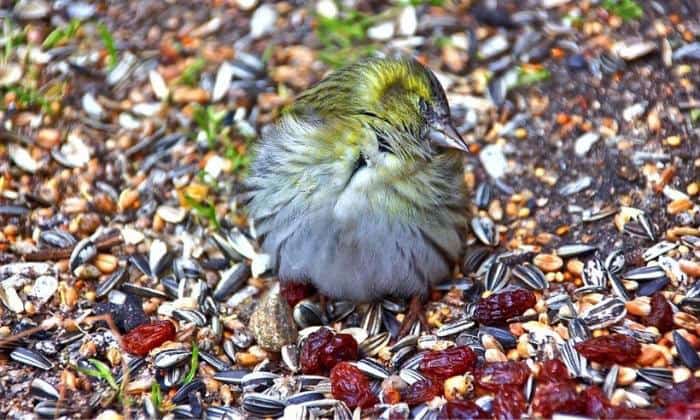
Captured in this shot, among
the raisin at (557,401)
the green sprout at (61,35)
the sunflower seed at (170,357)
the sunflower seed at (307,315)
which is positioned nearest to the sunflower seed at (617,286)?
the raisin at (557,401)

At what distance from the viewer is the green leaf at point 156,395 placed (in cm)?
306

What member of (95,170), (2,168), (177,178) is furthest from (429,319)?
(2,168)

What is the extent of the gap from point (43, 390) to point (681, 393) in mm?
1732

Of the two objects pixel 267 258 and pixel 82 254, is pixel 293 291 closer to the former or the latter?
pixel 267 258

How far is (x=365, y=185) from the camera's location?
3.10 m

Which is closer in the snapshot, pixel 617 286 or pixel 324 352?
pixel 324 352

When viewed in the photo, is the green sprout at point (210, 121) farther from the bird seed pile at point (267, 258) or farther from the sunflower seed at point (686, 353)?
the sunflower seed at point (686, 353)

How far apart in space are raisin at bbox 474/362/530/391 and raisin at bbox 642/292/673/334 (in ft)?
1.37

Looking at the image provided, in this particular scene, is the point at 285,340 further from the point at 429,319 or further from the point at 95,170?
the point at 95,170

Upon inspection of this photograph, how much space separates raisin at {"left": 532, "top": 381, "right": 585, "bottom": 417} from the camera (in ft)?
9.41

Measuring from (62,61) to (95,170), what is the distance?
23.2 inches

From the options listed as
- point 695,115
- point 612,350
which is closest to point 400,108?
point 612,350

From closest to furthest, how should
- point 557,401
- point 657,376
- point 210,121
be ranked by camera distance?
point 557,401 < point 657,376 < point 210,121

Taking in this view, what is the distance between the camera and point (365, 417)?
3.01 m
